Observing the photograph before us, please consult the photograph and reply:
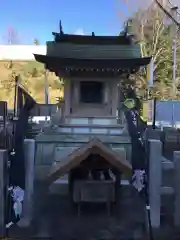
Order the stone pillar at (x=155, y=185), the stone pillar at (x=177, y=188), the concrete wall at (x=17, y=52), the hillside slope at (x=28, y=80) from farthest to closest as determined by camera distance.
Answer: the concrete wall at (x=17, y=52), the hillside slope at (x=28, y=80), the stone pillar at (x=155, y=185), the stone pillar at (x=177, y=188)

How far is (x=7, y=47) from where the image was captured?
6359cm

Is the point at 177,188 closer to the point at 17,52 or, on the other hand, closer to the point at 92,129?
the point at 92,129

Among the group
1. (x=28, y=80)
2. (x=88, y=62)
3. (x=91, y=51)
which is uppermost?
(x=28, y=80)

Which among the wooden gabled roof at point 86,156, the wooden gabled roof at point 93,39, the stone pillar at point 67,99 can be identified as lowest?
the wooden gabled roof at point 86,156

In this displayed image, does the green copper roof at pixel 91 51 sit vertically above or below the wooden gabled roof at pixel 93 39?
below

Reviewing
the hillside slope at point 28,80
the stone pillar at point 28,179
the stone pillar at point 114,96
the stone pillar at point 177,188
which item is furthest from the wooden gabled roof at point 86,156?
Answer: the hillside slope at point 28,80

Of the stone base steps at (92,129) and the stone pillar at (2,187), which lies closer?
the stone pillar at (2,187)

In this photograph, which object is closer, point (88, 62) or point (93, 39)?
point (88, 62)

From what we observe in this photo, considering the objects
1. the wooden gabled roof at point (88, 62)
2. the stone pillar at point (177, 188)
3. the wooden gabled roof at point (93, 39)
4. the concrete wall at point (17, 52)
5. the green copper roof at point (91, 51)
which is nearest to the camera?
the stone pillar at point (177, 188)

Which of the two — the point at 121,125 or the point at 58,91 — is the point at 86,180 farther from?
the point at 58,91

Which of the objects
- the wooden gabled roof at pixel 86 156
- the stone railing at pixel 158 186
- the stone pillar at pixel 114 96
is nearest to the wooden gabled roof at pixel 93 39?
the stone pillar at pixel 114 96

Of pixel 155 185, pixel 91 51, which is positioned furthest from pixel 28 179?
pixel 91 51

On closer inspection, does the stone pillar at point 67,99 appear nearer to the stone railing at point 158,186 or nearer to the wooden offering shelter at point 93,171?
the wooden offering shelter at point 93,171

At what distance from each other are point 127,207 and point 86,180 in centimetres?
157
